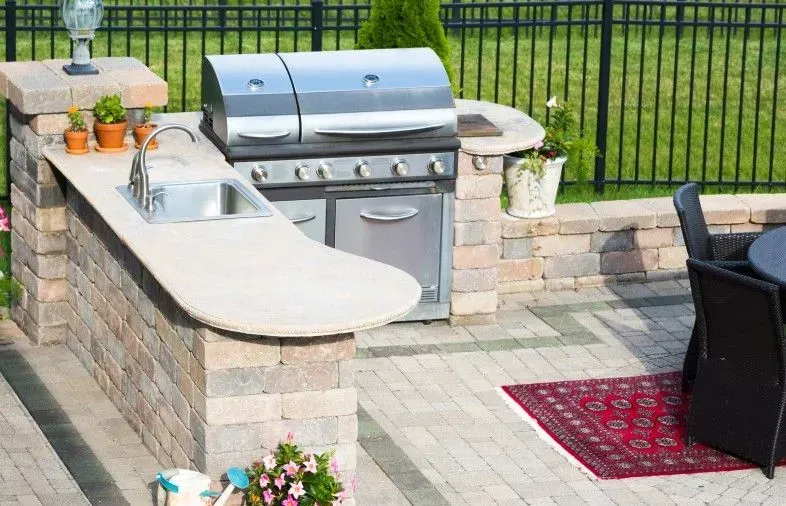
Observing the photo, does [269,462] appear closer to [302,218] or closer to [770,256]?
[302,218]

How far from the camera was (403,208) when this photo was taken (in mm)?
10305

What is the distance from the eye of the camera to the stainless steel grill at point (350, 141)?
32.4ft

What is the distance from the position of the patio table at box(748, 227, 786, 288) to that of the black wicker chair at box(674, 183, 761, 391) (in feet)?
0.44

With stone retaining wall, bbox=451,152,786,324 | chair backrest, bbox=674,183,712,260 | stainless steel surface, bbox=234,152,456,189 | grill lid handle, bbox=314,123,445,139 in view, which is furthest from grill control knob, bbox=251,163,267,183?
chair backrest, bbox=674,183,712,260

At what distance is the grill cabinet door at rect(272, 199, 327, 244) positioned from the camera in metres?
10.0

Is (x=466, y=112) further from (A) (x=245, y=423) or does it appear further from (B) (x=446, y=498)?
(A) (x=245, y=423)

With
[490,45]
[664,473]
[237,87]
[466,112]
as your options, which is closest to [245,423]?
[664,473]

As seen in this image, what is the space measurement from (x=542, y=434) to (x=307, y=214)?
2076mm

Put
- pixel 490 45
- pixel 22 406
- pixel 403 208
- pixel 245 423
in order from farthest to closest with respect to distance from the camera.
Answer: pixel 490 45, pixel 403 208, pixel 22 406, pixel 245 423

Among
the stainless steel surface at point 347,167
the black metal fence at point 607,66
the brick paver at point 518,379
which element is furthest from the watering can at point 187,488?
the black metal fence at point 607,66

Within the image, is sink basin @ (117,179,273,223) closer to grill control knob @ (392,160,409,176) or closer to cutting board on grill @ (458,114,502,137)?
grill control knob @ (392,160,409,176)

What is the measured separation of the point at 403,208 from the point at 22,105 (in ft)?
7.83

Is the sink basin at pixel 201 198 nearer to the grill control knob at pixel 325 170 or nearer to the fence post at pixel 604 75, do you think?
the grill control knob at pixel 325 170

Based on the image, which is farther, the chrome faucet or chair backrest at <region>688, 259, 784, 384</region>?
the chrome faucet
